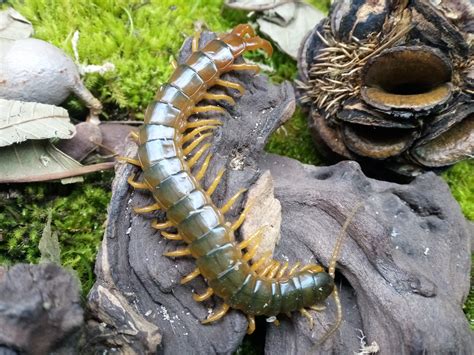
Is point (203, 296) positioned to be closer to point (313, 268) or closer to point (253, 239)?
point (253, 239)

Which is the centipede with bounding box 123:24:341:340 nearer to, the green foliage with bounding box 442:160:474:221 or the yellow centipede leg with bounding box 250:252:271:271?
the yellow centipede leg with bounding box 250:252:271:271

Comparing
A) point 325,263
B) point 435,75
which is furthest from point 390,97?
point 325,263

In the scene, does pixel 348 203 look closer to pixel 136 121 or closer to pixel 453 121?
pixel 453 121

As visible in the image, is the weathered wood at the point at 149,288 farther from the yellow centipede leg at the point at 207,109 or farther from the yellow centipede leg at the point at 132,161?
the yellow centipede leg at the point at 207,109

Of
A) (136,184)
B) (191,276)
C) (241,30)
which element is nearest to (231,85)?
(241,30)

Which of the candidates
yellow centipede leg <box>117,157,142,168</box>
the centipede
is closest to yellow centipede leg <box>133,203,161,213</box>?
the centipede
